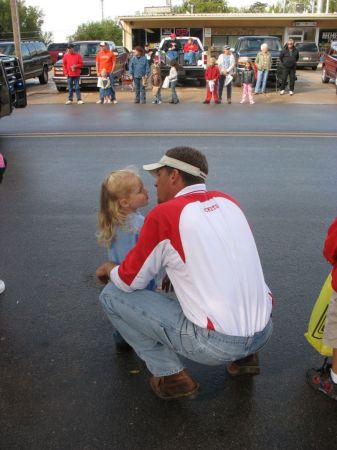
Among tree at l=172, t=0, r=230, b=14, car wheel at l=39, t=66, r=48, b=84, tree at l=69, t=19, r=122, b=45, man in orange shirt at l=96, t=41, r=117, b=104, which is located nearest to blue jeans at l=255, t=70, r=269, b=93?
man in orange shirt at l=96, t=41, r=117, b=104

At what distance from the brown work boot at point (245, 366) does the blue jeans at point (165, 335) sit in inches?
13.9

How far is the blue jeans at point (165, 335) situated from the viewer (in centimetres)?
251

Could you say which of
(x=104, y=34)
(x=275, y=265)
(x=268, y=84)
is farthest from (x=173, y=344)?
(x=104, y=34)

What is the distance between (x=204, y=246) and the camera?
235 cm

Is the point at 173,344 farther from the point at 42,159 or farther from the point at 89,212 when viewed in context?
the point at 42,159

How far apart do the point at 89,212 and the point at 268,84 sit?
17.6 m

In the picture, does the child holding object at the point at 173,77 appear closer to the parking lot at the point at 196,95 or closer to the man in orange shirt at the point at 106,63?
the parking lot at the point at 196,95

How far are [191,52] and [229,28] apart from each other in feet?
81.2

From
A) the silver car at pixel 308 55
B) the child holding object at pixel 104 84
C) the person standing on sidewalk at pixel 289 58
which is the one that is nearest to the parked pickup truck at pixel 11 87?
the child holding object at pixel 104 84

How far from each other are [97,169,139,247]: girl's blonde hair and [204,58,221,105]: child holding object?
14.3 meters

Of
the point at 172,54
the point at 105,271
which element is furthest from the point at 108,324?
the point at 172,54

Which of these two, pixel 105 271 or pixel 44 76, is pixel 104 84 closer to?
pixel 44 76

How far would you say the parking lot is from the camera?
57.9 feet

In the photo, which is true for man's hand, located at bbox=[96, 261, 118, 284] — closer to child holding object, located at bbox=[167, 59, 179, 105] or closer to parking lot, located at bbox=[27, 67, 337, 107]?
child holding object, located at bbox=[167, 59, 179, 105]
